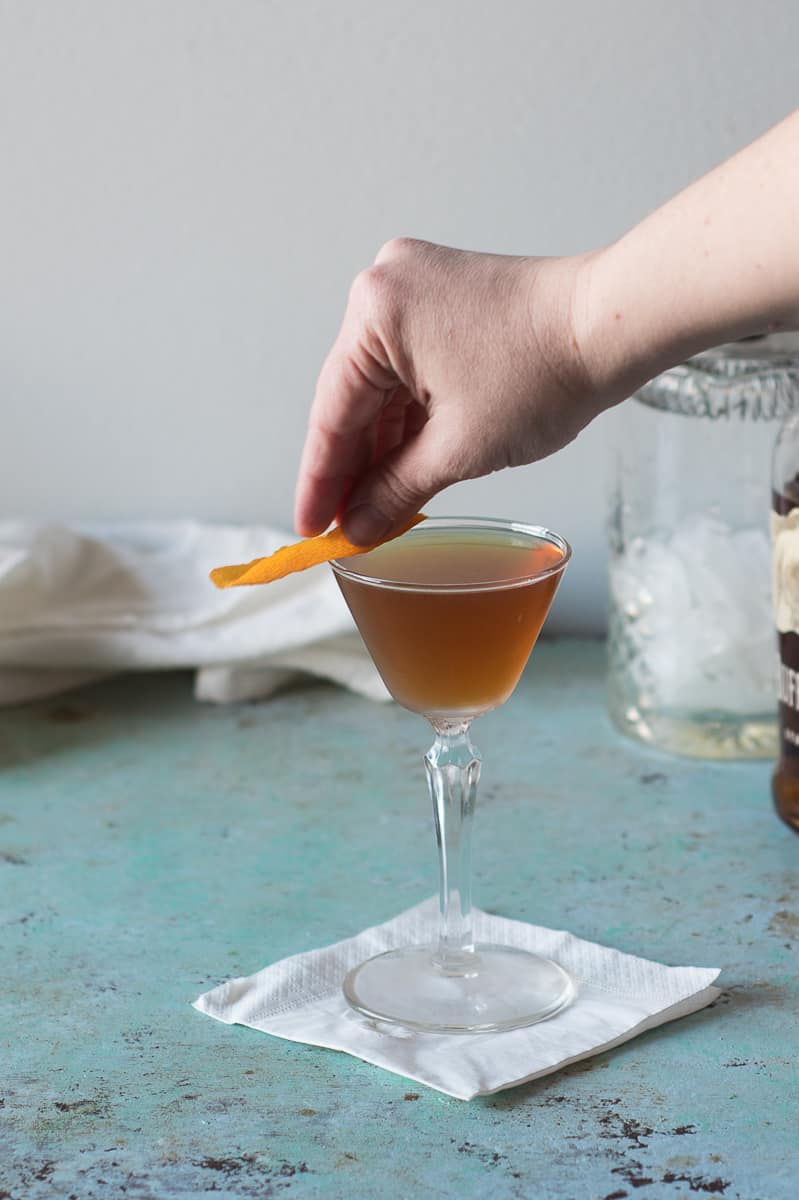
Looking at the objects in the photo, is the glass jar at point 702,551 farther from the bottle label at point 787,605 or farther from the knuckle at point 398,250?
the knuckle at point 398,250

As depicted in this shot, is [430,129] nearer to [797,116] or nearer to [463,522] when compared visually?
[463,522]

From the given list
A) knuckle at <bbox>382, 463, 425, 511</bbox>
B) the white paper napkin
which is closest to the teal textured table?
the white paper napkin

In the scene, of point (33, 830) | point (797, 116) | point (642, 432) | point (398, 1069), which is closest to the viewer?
point (797, 116)

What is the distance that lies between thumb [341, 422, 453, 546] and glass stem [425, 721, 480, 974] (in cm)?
13

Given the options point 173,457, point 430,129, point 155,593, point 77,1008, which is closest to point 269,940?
point 77,1008

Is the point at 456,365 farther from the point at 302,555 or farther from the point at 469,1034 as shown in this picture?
the point at 469,1034

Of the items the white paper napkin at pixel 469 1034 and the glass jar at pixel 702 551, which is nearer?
the white paper napkin at pixel 469 1034

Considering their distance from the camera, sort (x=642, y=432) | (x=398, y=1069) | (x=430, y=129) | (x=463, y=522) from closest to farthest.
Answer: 1. (x=398, y=1069)
2. (x=463, y=522)
3. (x=642, y=432)
4. (x=430, y=129)

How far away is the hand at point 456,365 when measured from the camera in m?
0.80

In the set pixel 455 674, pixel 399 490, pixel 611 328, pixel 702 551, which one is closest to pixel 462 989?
pixel 455 674

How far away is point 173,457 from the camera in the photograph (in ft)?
5.19

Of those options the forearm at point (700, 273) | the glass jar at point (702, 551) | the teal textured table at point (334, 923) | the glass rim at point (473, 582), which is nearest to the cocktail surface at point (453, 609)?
the glass rim at point (473, 582)

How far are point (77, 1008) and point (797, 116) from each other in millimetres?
665

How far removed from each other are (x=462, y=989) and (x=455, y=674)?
0.67ft
